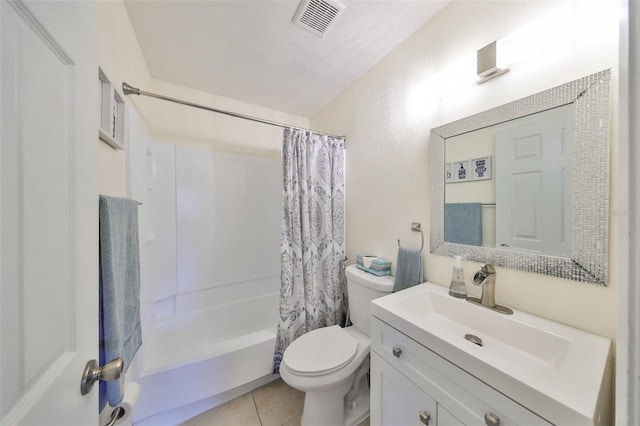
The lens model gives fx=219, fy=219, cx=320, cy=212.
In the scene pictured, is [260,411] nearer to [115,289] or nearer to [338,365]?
[338,365]

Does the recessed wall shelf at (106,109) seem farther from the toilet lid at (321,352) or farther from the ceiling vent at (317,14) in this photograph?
the toilet lid at (321,352)

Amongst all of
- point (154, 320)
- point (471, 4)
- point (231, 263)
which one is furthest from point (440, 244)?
point (154, 320)

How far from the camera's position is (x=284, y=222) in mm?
1638

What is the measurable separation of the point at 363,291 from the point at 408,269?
35cm

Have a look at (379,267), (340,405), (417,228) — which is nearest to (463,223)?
(417,228)

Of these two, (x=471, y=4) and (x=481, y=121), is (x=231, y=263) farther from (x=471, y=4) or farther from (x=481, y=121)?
(x=471, y=4)

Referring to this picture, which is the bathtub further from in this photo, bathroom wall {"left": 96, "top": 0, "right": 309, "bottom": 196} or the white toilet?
bathroom wall {"left": 96, "top": 0, "right": 309, "bottom": 196}

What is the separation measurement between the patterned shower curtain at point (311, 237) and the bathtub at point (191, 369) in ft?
0.53

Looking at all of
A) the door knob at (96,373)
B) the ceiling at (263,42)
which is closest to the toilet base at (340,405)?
the door knob at (96,373)

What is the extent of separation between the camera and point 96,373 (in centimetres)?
49

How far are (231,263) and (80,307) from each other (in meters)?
1.78

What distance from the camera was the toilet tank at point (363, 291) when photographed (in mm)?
1385

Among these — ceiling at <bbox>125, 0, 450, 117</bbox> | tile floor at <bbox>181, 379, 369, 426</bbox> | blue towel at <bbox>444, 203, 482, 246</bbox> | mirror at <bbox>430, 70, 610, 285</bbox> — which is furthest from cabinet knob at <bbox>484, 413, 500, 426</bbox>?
ceiling at <bbox>125, 0, 450, 117</bbox>

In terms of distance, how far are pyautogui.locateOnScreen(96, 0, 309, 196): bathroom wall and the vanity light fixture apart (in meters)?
1.64
